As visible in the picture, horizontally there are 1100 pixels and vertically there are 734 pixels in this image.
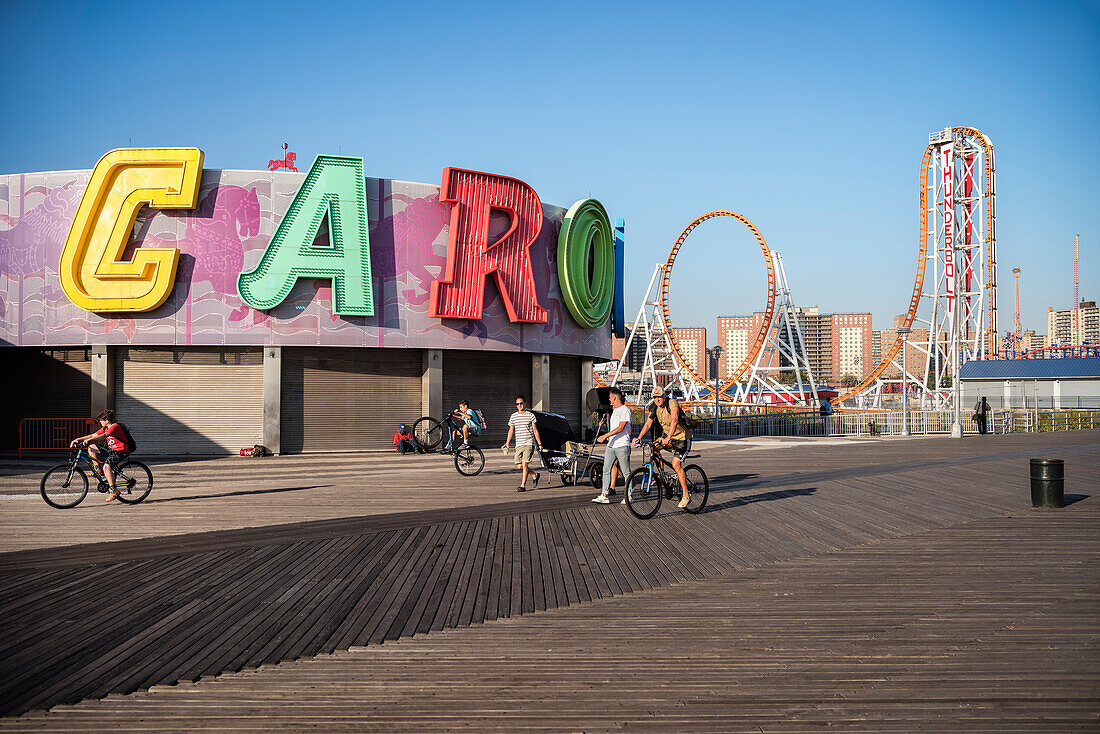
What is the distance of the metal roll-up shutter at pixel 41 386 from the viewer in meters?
28.0

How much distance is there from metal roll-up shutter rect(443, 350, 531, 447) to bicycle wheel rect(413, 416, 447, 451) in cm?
143

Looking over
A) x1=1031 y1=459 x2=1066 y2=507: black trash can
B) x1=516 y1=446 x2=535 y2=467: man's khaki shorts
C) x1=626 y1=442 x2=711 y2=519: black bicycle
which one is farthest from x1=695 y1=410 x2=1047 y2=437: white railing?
x1=626 y1=442 x2=711 y2=519: black bicycle

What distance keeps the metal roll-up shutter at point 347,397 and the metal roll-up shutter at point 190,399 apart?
116 centimetres

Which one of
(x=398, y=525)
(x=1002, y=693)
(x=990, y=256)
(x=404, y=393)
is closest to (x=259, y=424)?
(x=404, y=393)

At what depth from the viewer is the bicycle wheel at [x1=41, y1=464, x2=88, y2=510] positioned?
594 inches

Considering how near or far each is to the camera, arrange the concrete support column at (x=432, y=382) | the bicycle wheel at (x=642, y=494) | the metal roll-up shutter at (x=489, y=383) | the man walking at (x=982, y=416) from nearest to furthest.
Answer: the bicycle wheel at (x=642, y=494) → the concrete support column at (x=432, y=382) → the metal roll-up shutter at (x=489, y=383) → the man walking at (x=982, y=416)

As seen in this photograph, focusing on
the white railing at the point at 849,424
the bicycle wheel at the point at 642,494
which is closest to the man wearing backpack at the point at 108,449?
the bicycle wheel at the point at 642,494

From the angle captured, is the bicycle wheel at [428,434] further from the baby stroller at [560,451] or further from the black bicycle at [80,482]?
the black bicycle at [80,482]

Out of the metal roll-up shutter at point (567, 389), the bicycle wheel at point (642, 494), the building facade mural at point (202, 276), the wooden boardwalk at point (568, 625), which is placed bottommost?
the wooden boardwalk at point (568, 625)

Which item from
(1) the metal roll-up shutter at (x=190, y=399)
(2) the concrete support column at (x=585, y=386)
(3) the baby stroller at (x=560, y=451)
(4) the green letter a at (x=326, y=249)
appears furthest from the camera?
(2) the concrete support column at (x=585, y=386)

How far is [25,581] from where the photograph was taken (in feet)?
30.2

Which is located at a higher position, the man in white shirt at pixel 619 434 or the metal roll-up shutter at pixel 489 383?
the metal roll-up shutter at pixel 489 383

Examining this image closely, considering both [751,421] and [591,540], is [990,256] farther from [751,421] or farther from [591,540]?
[591,540]

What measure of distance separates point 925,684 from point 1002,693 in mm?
490
